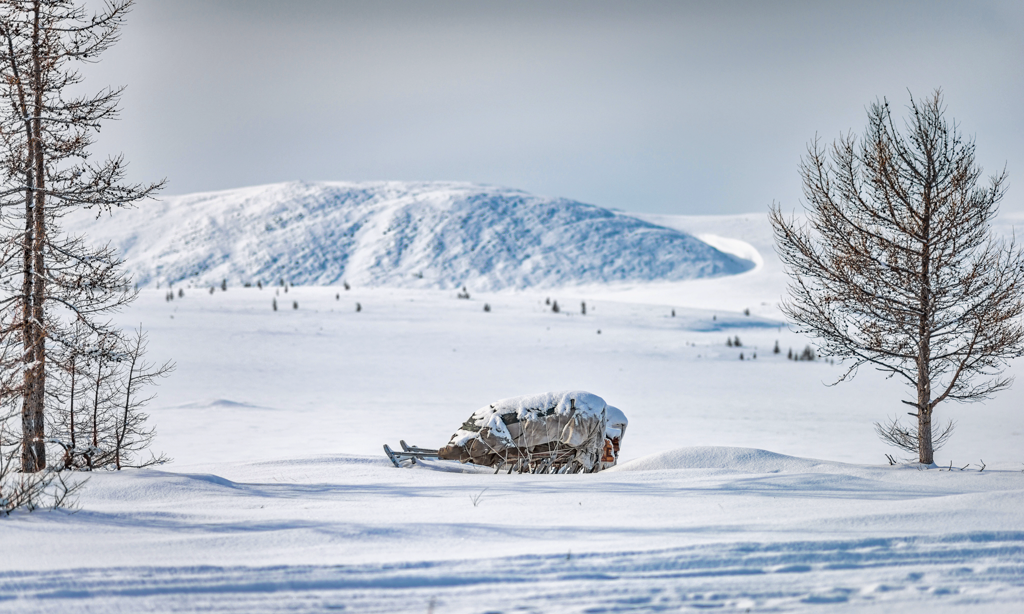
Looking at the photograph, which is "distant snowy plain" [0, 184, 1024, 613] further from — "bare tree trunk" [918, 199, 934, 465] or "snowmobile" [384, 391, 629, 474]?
"bare tree trunk" [918, 199, 934, 465]

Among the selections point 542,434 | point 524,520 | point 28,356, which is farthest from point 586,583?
point 28,356

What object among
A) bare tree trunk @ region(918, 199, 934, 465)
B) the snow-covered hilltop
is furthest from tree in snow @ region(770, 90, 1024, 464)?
the snow-covered hilltop

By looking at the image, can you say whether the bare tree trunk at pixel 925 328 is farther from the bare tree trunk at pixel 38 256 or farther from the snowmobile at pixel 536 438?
the bare tree trunk at pixel 38 256

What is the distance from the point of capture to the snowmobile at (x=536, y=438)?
918 cm

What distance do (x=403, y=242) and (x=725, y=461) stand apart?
4725 cm

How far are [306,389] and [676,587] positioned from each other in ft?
47.2

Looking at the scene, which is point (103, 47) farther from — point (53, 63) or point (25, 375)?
point (25, 375)

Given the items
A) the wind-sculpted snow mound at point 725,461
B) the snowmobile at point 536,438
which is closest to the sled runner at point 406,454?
the snowmobile at point 536,438

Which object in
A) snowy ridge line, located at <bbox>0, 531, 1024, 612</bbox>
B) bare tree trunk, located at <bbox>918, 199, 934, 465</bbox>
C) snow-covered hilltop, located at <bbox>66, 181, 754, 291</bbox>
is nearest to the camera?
snowy ridge line, located at <bbox>0, 531, 1024, 612</bbox>

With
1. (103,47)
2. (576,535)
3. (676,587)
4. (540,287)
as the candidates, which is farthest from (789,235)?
(540,287)

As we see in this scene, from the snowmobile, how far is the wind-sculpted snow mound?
67 centimetres

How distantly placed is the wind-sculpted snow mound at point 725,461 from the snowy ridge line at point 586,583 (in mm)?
4087

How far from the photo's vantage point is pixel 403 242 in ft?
177

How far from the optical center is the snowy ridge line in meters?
3.50
